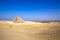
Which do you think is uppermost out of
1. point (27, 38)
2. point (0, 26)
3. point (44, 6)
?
point (44, 6)

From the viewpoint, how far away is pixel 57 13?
2178 mm

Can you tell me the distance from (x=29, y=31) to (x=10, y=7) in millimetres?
593

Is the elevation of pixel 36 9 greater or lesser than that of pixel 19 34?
greater

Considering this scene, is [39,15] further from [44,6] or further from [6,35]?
[6,35]

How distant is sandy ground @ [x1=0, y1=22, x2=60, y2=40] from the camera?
2.14 m

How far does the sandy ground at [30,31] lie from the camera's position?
7.02ft

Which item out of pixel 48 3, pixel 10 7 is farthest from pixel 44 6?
pixel 10 7

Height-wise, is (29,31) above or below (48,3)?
below

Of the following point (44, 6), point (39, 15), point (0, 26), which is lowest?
point (0, 26)

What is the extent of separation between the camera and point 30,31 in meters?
2.17

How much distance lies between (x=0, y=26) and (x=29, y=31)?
0.57 m

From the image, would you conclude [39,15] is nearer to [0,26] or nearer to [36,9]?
[36,9]

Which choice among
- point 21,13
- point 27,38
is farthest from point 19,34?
point 21,13

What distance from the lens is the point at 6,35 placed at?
2.16 metres
